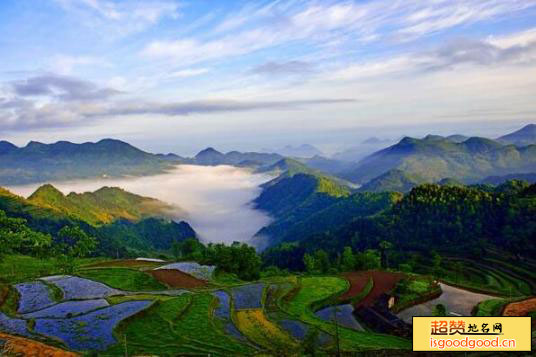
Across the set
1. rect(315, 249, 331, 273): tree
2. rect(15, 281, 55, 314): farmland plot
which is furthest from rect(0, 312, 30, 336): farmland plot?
rect(315, 249, 331, 273): tree

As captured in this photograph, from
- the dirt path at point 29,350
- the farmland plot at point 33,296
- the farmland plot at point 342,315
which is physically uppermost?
the dirt path at point 29,350

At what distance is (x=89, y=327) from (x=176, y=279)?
29.4 meters

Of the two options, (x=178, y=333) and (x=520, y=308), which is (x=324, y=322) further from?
(x=520, y=308)

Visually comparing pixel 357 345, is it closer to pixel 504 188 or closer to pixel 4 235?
pixel 4 235

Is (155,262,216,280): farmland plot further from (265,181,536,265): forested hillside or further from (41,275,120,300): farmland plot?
(265,181,536,265): forested hillside

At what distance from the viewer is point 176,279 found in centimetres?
7506

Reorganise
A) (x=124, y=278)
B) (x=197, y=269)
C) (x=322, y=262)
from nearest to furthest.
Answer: (x=124, y=278)
(x=197, y=269)
(x=322, y=262)

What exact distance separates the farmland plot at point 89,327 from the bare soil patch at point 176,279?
60.5ft

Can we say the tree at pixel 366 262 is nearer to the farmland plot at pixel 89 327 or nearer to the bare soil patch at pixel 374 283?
the bare soil patch at pixel 374 283

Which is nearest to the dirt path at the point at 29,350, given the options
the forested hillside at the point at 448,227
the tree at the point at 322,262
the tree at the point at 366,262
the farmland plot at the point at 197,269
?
the farmland plot at the point at 197,269

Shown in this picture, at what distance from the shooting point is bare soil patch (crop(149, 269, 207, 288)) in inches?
2830

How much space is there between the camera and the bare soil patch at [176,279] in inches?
2830

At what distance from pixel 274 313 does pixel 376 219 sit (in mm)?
132581

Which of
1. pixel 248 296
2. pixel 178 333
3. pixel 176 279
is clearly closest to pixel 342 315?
pixel 248 296
